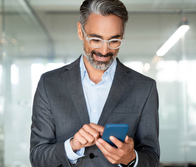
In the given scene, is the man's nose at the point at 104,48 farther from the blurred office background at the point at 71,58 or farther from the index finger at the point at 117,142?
the blurred office background at the point at 71,58

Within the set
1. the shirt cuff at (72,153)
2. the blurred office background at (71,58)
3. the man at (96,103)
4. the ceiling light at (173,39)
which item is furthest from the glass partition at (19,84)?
the shirt cuff at (72,153)

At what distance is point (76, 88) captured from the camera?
1.67 meters

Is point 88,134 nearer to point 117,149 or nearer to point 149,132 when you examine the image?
point 117,149

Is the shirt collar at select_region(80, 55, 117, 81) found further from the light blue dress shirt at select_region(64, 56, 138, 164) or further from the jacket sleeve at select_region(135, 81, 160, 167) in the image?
the jacket sleeve at select_region(135, 81, 160, 167)

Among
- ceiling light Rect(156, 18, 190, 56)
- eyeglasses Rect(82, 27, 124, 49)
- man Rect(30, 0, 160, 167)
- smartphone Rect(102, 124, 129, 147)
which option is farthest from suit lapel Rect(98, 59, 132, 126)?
ceiling light Rect(156, 18, 190, 56)

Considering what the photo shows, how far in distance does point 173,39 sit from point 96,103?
3393 millimetres

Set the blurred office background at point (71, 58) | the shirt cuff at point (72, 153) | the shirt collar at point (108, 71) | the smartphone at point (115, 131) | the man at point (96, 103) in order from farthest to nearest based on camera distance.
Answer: the blurred office background at point (71, 58) < the shirt collar at point (108, 71) < the man at point (96, 103) < the shirt cuff at point (72, 153) < the smartphone at point (115, 131)

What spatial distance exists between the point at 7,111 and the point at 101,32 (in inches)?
138

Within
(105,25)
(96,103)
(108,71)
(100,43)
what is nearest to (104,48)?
(100,43)

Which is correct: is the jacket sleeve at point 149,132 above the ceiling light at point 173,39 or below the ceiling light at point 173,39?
below

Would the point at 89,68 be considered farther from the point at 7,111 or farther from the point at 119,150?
the point at 7,111

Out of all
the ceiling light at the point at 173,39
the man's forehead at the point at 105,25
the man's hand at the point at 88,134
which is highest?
the ceiling light at the point at 173,39

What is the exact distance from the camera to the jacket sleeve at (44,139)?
1.44 meters

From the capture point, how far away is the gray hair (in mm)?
1630
